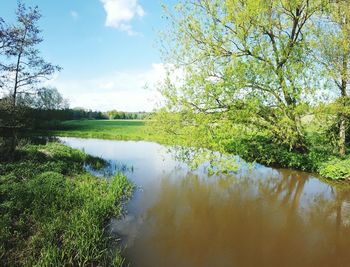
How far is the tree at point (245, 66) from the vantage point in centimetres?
1548

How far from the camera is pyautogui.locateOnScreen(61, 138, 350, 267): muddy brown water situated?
7.57 meters

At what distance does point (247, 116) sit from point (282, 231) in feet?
27.3

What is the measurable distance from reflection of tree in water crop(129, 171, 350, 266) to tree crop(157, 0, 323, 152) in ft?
14.1

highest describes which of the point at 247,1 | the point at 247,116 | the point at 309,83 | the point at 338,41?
the point at 247,1

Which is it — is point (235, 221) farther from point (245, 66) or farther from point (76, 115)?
point (76, 115)

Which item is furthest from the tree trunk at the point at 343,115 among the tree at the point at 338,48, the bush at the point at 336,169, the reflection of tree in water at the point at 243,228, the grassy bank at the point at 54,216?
the grassy bank at the point at 54,216

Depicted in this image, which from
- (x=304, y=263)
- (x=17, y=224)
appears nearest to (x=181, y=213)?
(x=304, y=263)

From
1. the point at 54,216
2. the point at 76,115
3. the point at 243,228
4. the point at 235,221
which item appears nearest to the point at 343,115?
the point at 235,221

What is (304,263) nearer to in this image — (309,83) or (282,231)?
(282,231)

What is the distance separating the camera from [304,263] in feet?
24.0

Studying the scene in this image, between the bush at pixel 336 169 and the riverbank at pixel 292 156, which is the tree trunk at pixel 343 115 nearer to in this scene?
the riverbank at pixel 292 156

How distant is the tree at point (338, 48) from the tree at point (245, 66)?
60.1 inches

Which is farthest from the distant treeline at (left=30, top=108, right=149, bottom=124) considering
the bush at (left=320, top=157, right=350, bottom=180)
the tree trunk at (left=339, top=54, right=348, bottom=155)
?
the tree trunk at (left=339, top=54, right=348, bottom=155)

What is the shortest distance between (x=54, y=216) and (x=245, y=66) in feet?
38.9
